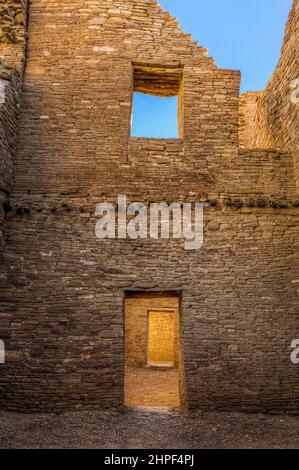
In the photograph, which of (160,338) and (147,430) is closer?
(147,430)

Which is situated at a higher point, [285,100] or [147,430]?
[285,100]

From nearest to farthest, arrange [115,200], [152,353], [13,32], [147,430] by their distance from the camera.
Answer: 1. [147,430]
2. [115,200]
3. [13,32]
4. [152,353]

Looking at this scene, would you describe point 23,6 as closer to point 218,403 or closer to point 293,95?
point 293,95

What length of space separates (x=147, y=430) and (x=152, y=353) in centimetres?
917

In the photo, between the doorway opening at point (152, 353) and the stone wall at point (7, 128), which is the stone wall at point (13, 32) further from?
the doorway opening at point (152, 353)

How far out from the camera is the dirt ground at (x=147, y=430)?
4.52m

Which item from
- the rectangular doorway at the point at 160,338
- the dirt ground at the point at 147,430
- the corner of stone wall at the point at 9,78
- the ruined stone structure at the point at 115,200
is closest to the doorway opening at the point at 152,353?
the rectangular doorway at the point at 160,338

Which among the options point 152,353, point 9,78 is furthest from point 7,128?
point 152,353

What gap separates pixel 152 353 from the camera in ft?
46.2

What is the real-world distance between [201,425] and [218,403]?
2.14 feet

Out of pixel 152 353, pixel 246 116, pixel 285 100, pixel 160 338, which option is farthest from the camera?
pixel 160 338

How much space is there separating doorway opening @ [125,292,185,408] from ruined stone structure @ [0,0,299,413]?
696mm

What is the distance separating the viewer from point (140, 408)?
625 centimetres

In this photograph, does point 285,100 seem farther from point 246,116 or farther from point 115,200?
point 115,200
